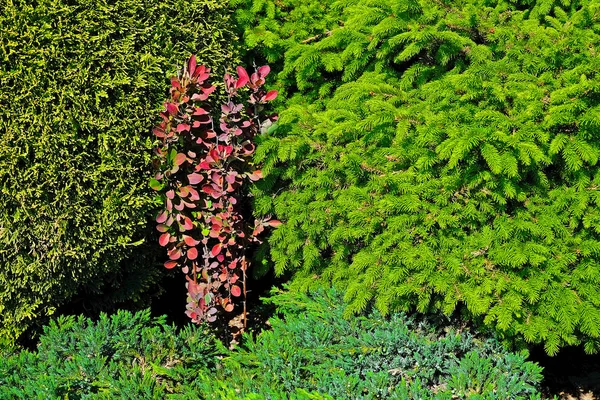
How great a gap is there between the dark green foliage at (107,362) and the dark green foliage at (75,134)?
309 mm

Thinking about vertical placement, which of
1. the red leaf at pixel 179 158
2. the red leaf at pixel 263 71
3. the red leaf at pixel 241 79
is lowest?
the red leaf at pixel 179 158

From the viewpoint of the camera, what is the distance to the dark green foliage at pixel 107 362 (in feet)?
8.83

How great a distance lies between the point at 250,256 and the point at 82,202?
125 centimetres

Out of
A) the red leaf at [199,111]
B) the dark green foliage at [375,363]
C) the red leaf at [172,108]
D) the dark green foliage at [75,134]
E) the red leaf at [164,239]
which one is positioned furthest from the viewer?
the red leaf at [164,239]

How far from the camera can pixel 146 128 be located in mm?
3354

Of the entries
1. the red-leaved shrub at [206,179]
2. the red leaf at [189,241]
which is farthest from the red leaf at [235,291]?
the red leaf at [189,241]

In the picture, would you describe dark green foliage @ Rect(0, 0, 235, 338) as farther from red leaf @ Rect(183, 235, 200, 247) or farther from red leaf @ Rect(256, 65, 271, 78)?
red leaf @ Rect(256, 65, 271, 78)

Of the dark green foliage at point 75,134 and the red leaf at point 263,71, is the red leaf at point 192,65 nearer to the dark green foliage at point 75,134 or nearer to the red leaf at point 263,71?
the dark green foliage at point 75,134

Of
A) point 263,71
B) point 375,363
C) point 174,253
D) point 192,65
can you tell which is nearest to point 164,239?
point 174,253

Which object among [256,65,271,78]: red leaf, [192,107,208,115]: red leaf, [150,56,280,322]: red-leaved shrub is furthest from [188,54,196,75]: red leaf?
[256,65,271,78]: red leaf

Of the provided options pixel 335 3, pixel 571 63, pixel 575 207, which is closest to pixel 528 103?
pixel 571 63

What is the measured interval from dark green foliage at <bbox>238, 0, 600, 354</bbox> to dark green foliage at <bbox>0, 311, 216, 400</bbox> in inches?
32.8

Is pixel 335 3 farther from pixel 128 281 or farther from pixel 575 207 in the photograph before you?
pixel 128 281

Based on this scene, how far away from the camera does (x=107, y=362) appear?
2998mm
